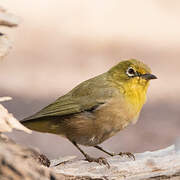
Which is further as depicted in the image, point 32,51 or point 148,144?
point 32,51

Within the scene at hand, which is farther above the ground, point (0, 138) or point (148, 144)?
point (0, 138)

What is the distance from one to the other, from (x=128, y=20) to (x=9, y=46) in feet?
45.2

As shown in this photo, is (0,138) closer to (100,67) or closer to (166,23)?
(100,67)

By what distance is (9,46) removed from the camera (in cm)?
606

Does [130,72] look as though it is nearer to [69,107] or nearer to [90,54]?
[69,107]

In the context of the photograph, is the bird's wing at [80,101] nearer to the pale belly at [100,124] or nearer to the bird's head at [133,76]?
the pale belly at [100,124]

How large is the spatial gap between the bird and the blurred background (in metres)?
3.66

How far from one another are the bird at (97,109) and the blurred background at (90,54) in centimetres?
366

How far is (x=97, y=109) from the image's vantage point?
7656 mm

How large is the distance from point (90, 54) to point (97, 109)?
9.24m

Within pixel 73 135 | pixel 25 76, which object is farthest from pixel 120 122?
pixel 25 76

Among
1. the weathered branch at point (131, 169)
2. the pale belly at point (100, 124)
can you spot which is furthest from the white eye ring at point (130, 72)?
the weathered branch at point (131, 169)

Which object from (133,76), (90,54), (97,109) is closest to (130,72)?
(133,76)

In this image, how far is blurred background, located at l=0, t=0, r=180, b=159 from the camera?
1270 centimetres
